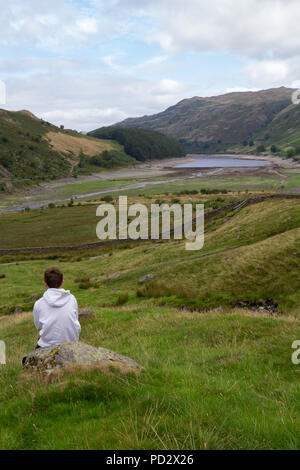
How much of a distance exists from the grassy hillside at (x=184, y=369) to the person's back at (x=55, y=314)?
104 centimetres

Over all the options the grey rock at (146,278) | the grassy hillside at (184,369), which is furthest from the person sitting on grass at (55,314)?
the grey rock at (146,278)

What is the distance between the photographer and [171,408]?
5277mm

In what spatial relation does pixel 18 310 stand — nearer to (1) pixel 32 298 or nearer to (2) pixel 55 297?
(1) pixel 32 298

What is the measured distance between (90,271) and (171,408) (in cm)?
3004

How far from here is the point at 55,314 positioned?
755 centimetres

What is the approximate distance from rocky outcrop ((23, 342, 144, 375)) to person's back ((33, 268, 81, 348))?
1.72 feet

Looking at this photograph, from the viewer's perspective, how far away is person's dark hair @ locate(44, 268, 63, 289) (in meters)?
7.41

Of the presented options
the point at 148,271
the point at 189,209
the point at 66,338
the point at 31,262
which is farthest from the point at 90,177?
the point at 66,338

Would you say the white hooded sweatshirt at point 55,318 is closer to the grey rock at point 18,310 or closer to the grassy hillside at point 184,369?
the grassy hillside at point 184,369

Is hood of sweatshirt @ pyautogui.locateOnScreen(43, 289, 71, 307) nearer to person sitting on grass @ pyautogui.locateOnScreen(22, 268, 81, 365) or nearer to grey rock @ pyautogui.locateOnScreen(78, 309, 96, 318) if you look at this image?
person sitting on grass @ pyautogui.locateOnScreen(22, 268, 81, 365)

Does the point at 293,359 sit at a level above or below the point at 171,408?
below

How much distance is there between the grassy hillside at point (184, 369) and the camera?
4.73 metres

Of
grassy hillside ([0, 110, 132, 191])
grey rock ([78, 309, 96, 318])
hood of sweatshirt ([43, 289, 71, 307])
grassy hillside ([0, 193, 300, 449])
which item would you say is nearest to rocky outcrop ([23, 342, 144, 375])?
grassy hillside ([0, 193, 300, 449])
